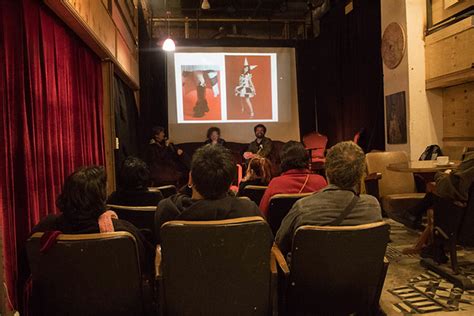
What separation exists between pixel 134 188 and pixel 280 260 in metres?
1.22

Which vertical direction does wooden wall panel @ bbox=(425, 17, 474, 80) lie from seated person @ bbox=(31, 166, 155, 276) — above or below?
above

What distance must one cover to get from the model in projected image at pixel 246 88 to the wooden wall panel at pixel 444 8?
3.26 m

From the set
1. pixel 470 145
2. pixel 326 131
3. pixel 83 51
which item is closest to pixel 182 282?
pixel 83 51

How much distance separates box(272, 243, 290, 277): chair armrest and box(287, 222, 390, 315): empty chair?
3 cm

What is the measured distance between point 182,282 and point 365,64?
5639 millimetres

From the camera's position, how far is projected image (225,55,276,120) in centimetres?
730

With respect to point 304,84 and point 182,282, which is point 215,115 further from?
point 182,282

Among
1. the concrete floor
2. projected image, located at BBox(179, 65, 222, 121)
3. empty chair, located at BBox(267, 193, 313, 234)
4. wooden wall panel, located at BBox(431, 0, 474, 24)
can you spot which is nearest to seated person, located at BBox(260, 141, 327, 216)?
empty chair, located at BBox(267, 193, 313, 234)

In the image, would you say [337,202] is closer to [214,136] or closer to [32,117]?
[32,117]

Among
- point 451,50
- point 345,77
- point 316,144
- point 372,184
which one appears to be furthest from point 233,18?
point 372,184

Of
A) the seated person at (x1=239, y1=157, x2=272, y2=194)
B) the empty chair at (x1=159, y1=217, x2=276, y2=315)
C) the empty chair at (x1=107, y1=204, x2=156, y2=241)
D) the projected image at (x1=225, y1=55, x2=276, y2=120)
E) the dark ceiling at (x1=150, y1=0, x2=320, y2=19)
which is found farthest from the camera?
the dark ceiling at (x1=150, y1=0, x2=320, y2=19)

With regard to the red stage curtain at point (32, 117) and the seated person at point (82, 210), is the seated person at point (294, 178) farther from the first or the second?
the red stage curtain at point (32, 117)

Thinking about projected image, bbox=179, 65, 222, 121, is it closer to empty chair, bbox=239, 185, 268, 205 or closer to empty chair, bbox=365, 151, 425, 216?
empty chair, bbox=365, 151, 425, 216

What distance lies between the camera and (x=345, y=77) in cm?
696
